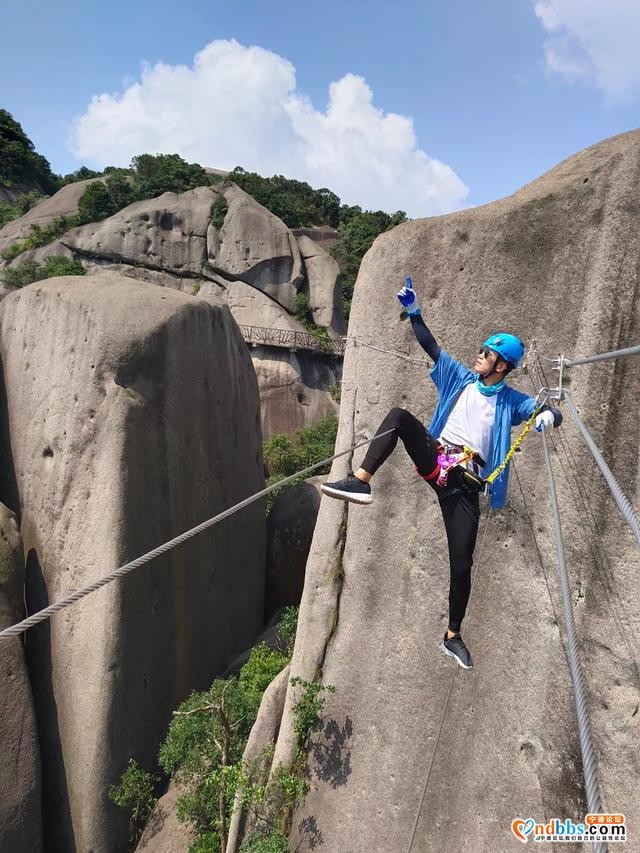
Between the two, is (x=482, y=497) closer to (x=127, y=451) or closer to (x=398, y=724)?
(x=398, y=724)

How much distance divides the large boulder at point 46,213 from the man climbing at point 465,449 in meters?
24.3

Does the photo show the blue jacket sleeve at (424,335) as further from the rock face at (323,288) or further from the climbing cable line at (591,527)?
the rock face at (323,288)

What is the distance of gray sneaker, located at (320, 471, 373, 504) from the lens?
9.27 ft

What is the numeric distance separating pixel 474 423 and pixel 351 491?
79cm

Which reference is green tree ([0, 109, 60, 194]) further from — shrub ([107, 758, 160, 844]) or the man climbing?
the man climbing

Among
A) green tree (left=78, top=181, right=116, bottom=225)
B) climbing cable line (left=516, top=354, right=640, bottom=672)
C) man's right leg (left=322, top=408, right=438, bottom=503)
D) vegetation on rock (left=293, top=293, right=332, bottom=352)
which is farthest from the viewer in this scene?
green tree (left=78, top=181, right=116, bottom=225)

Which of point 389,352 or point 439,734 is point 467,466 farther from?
point 439,734

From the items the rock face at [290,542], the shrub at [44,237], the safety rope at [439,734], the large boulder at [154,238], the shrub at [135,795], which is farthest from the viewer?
the shrub at [44,237]

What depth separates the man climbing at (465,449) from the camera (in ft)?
9.68

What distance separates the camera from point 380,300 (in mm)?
4492

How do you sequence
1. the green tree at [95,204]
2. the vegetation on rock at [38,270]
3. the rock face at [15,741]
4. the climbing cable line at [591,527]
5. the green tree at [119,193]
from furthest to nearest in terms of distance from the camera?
the green tree at [119,193] → the green tree at [95,204] → the vegetation on rock at [38,270] → the rock face at [15,741] → the climbing cable line at [591,527]

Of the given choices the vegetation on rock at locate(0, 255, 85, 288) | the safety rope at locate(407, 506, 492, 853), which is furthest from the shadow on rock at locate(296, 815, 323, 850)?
the vegetation on rock at locate(0, 255, 85, 288)

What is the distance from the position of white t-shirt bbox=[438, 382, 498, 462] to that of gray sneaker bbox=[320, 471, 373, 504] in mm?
573

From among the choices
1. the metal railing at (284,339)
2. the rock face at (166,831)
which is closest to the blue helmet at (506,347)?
the rock face at (166,831)
